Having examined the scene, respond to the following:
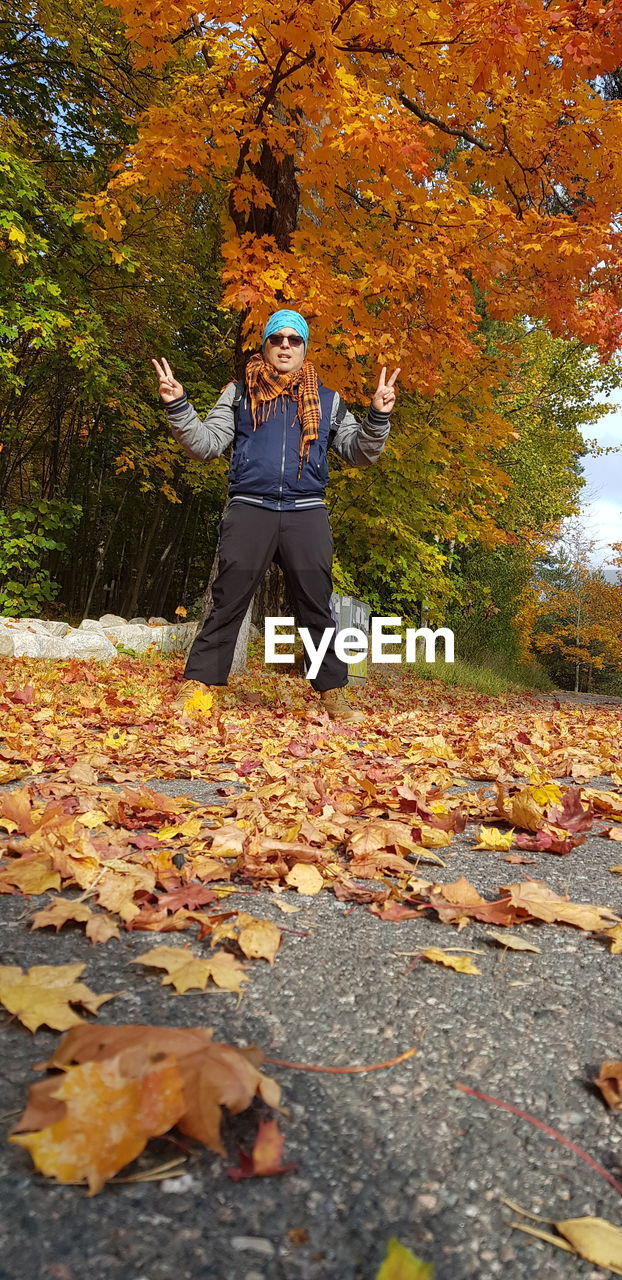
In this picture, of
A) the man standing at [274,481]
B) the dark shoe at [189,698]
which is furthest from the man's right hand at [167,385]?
the dark shoe at [189,698]

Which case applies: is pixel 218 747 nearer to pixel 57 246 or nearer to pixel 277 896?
pixel 277 896

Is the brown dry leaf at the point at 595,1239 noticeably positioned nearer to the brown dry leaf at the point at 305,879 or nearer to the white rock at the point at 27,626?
the brown dry leaf at the point at 305,879

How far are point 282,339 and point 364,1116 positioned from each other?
419cm

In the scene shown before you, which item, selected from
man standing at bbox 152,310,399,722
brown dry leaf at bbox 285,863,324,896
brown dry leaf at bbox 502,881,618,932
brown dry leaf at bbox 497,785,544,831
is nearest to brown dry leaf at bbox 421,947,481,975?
brown dry leaf at bbox 502,881,618,932

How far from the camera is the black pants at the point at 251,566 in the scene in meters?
4.48

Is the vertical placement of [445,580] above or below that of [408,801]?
above

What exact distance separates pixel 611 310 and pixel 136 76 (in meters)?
6.87

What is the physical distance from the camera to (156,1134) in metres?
0.82

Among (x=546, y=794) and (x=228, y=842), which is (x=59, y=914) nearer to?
(x=228, y=842)

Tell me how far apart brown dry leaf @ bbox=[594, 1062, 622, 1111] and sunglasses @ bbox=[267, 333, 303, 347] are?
4094mm

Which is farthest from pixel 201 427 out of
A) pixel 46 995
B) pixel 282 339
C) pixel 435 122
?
pixel 435 122

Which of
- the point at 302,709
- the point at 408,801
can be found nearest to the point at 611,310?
the point at 302,709

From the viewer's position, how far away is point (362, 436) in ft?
14.8

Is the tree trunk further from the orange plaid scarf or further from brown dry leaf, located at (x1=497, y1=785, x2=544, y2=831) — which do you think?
brown dry leaf, located at (x1=497, y1=785, x2=544, y2=831)
